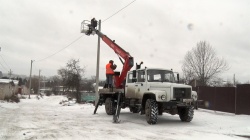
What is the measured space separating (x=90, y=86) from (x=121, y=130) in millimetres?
38069

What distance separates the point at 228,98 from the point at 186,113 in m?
6.95

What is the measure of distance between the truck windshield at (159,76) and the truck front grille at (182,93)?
1.06 metres

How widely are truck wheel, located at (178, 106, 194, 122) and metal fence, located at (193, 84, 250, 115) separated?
5522mm

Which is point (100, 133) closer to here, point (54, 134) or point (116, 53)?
point (54, 134)

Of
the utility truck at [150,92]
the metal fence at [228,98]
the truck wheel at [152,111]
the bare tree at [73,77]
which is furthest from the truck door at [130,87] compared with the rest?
the bare tree at [73,77]

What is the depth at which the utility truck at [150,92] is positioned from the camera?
13211mm

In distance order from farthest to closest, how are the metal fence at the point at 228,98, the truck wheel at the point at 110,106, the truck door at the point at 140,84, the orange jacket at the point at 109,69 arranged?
the metal fence at the point at 228,98
the truck wheel at the point at 110,106
the orange jacket at the point at 109,69
the truck door at the point at 140,84

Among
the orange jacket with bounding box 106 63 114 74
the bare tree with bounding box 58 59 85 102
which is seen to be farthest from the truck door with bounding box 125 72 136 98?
the bare tree with bounding box 58 59 85 102

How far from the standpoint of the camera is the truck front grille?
43.7ft

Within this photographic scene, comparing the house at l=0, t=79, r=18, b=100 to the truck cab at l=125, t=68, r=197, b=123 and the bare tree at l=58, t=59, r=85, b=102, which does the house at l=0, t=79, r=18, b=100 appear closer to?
the bare tree at l=58, t=59, r=85, b=102

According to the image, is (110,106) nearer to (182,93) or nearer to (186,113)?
(186,113)

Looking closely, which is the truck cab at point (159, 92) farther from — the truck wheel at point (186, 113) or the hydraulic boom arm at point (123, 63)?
the hydraulic boom arm at point (123, 63)

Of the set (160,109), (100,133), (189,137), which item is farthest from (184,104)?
(100,133)

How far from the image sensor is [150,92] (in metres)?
13.4
